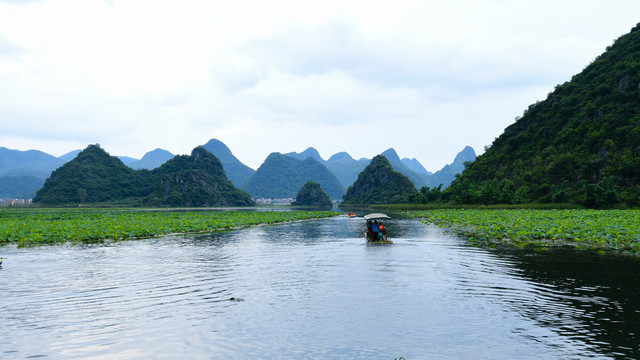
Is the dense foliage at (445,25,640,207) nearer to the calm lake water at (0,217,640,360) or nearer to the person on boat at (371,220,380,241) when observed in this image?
the person on boat at (371,220,380,241)

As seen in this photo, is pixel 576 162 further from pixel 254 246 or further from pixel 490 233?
pixel 254 246

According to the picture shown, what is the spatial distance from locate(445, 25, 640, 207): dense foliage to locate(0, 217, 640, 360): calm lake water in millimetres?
62815

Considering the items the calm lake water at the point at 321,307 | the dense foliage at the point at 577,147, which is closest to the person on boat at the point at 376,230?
the calm lake water at the point at 321,307

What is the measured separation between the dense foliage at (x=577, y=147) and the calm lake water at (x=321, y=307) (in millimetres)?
62815

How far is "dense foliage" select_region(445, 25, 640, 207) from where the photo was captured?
8138cm

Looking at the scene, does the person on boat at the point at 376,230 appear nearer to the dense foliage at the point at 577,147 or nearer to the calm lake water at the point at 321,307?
the calm lake water at the point at 321,307

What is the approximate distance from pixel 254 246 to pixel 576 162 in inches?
3389

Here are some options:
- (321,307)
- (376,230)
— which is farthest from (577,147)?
(321,307)

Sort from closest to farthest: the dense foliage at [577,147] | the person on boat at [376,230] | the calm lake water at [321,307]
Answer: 1. the calm lake water at [321,307]
2. the person on boat at [376,230]
3. the dense foliage at [577,147]

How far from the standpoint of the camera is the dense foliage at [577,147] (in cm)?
8138

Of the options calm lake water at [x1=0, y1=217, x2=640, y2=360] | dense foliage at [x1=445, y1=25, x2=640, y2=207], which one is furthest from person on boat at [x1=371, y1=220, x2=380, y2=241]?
dense foliage at [x1=445, y1=25, x2=640, y2=207]

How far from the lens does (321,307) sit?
43.7 feet

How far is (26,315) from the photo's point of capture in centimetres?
1227

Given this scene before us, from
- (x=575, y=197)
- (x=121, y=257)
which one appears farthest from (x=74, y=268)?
(x=575, y=197)
